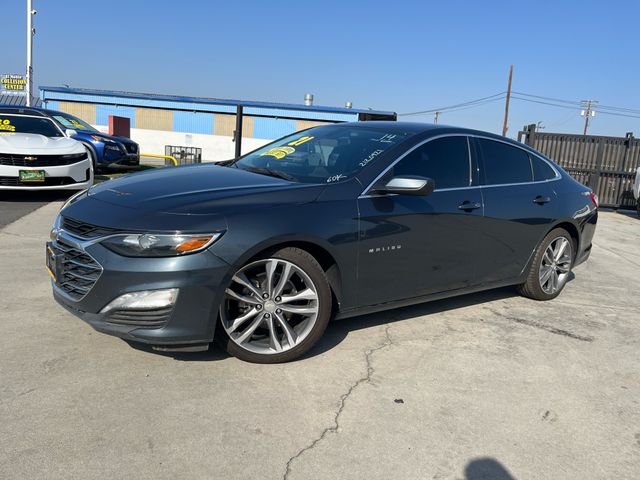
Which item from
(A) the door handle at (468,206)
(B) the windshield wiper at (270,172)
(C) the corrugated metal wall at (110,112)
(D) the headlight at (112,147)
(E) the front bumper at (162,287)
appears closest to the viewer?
(E) the front bumper at (162,287)

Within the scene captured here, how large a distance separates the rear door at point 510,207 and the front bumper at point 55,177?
6.85 metres

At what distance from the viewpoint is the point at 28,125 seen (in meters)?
9.71

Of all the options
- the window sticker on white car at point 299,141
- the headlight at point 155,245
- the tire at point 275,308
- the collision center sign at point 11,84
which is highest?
the collision center sign at point 11,84

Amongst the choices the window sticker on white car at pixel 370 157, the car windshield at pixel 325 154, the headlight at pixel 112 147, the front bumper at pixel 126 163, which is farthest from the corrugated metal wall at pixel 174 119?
the window sticker on white car at pixel 370 157

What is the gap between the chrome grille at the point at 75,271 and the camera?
10.1 ft

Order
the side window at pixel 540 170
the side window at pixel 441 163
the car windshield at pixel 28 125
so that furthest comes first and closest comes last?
the car windshield at pixel 28 125 → the side window at pixel 540 170 → the side window at pixel 441 163

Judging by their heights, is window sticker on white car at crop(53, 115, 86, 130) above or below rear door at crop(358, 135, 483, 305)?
above

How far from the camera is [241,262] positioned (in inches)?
123

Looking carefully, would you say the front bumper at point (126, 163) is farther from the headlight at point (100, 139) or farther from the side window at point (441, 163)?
the side window at point (441, 163)

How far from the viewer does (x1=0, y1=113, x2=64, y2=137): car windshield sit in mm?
9508

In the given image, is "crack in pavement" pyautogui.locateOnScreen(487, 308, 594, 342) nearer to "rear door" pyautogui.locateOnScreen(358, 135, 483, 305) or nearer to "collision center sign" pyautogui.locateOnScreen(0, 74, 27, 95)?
"rear door" pyautogui.locateOnScreen(358, 135, 483, 305)

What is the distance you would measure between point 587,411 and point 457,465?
1108mm

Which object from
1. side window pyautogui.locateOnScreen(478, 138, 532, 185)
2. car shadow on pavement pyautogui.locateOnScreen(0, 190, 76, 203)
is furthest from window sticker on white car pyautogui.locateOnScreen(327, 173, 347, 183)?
car shadow on pavement pyautogui.locateOnScreen(0, 190, 76, 203)

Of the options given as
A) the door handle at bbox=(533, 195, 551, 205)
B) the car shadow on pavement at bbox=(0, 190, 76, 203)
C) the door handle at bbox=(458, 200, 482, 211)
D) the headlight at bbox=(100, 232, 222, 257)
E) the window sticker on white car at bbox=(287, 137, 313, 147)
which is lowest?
the car shadow on pavement at bbox=(0, 190, 76, 203)
